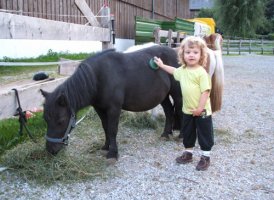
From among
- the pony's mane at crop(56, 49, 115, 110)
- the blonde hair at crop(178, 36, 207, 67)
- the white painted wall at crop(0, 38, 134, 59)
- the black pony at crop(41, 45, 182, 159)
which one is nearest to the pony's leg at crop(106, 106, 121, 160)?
the black pony at crop(41, 45, 182, 159)

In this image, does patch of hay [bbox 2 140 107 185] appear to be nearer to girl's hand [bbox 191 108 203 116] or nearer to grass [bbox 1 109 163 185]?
grass [bbox 1 109 163 185]

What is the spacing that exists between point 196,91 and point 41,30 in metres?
1.75

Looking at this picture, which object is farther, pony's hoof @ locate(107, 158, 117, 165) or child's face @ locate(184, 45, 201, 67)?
pony's hoof @ locate(107, 158, 117, 165)

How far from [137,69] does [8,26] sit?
168cm

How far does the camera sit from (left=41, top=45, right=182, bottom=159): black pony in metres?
3.35

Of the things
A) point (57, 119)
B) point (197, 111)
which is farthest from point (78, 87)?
point (197, 111)

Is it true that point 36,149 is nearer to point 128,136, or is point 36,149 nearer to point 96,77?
point 96,77

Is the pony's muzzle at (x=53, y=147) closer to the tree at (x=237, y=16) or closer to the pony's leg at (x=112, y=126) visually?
the pony's leg at (x=112, y=126)

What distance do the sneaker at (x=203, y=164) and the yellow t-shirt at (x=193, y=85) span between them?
518mm

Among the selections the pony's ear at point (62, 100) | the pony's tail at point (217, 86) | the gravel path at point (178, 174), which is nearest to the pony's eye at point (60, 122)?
the pony's ear at point (62, 100)

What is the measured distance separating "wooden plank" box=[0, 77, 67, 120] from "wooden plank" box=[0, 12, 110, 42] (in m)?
0.50

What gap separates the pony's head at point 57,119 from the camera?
3287mm

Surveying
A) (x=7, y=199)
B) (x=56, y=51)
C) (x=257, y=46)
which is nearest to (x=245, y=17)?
(x=257, y=46)

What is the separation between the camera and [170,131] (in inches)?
Answer: 196
